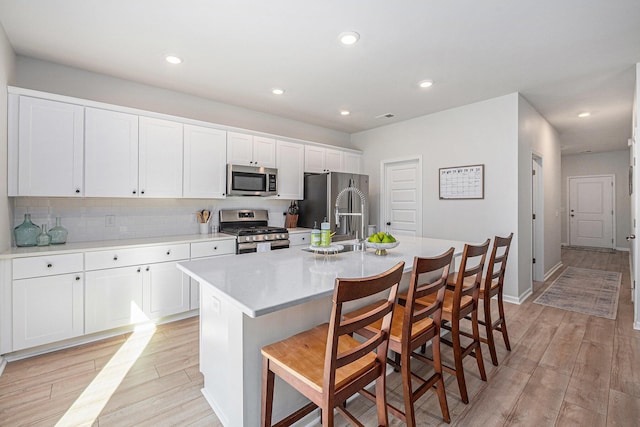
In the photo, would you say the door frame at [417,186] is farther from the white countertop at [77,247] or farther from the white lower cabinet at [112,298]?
the white lower cabinet at [112,298]

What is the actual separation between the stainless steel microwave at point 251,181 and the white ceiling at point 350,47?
0.94 m


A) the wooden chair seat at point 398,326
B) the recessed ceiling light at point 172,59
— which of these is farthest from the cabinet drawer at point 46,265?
the wooden chair seat at point 398,326

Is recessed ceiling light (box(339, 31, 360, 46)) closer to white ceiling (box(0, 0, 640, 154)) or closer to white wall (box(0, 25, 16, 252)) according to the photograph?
white ceiling (box(0, 0, 640, 154))

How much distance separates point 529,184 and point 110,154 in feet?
17.0

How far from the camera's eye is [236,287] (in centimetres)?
137

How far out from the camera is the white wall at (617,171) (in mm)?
7402

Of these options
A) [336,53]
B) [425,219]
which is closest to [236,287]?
[336,53]

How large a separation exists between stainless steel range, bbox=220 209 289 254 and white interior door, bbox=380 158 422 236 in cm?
191

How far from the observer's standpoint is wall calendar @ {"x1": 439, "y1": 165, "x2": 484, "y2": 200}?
13.2 feet

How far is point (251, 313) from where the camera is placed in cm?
109

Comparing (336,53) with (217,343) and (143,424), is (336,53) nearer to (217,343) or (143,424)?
(217,343)

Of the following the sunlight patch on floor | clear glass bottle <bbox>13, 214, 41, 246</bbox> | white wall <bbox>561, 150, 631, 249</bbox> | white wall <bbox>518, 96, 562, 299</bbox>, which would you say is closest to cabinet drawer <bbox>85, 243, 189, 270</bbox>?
the sunlight patch on floor

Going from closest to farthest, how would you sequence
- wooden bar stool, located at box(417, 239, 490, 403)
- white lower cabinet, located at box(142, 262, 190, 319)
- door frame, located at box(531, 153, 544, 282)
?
wooden bar stool, located at box(417, 239, 490, 403) < white lower cabinet, located at box(142, 262, 190, 319) < door frame, located at box(531, 153, 544, 282)

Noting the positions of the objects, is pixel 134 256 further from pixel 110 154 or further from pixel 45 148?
pixel 45 148
